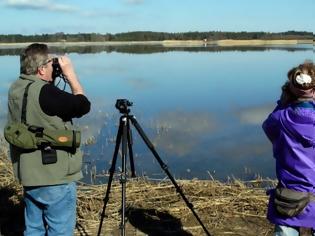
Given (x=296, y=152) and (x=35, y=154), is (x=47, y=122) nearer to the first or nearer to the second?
(x=35, y=154)

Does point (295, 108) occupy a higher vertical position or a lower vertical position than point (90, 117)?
higher

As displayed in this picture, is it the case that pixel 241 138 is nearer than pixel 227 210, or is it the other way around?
pixel 227 210

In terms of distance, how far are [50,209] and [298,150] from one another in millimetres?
1631

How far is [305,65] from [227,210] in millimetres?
2473

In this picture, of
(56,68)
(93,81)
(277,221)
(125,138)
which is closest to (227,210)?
(125,138)

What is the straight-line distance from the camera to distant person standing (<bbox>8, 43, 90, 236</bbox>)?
10.6 feet

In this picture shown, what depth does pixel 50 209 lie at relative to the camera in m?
3.42

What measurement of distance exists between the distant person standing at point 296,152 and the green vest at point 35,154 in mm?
1340

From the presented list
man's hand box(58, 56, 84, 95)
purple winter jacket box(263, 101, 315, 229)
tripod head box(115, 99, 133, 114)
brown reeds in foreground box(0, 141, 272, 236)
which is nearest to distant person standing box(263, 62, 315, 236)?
purple winter jacket box(263, 101, 315, 229)

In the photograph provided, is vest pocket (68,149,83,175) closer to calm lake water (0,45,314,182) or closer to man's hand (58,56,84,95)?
man's hand (58,56,84,95)

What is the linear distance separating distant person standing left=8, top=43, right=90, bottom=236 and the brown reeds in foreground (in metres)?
1.34

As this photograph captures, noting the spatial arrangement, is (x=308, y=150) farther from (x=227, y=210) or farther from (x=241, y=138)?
(x=241, y=138)

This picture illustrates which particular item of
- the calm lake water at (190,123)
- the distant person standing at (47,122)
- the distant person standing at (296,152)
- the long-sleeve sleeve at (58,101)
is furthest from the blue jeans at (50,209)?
the distant person standing at (296,152)

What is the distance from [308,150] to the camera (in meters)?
2.91
